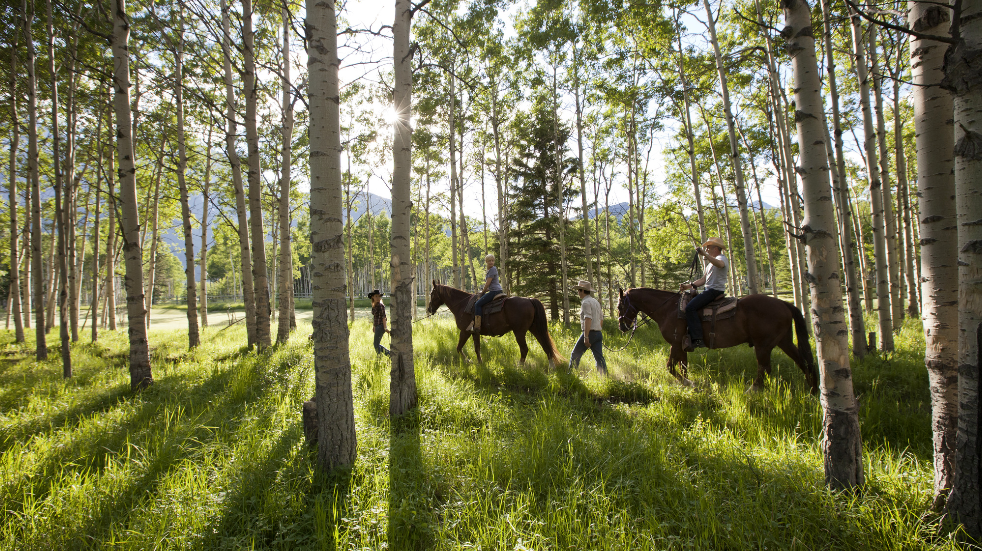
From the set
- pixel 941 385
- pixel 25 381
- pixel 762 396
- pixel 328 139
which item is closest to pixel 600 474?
pixel 941 385

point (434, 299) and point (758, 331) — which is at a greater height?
point (434, 299)

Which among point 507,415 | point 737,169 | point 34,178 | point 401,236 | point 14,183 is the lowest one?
point 507,415

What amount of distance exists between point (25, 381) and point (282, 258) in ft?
16.6

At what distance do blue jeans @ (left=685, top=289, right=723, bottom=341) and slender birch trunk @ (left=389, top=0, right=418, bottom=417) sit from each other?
4.59m

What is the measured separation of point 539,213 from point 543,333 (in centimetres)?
861

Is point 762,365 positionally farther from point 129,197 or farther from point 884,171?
point 129,197

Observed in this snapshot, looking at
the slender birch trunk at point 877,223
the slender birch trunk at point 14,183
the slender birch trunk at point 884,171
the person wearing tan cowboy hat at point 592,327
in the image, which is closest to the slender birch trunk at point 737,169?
the slender birch trunk at point 877,223

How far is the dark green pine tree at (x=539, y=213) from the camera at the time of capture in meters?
14.9

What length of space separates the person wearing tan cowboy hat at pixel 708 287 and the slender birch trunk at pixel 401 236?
4447 millimetres

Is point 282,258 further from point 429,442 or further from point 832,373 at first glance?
point 832,373

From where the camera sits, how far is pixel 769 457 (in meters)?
3.05

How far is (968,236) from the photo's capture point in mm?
1904

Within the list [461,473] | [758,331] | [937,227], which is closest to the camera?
[937,227]

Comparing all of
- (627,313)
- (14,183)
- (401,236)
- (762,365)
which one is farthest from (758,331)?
(14,183)
